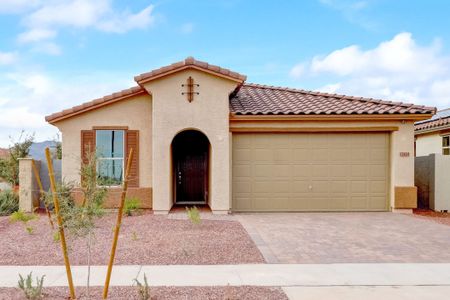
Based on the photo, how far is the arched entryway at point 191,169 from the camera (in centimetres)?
1692

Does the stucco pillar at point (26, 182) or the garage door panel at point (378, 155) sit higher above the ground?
the garage door panel at point (378, 155)

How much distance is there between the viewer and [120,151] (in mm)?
14398

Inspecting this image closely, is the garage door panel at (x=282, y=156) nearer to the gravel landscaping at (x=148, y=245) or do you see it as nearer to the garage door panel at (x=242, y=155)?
the garage door panel at (x=242, y=155)

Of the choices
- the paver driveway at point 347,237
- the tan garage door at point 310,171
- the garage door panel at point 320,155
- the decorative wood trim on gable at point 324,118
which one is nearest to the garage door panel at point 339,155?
the tan garage door at point 310,171

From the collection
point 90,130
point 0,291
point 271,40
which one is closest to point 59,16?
point 90,130

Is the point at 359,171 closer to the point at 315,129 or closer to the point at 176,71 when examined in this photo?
the point at 315,129

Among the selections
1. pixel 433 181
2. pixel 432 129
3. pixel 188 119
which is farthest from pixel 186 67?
pixel 432 129

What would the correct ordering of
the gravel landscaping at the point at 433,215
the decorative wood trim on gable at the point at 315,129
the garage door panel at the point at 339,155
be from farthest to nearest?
the garage door panel at the point at 339,155, the decorative wood trim on gable at the point at 315,129, the gravel landscaping at the point at 433,215

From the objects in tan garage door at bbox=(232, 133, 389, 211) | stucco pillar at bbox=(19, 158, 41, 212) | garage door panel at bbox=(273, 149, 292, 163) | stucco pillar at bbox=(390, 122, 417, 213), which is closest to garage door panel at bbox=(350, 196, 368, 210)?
tan garage door at bbox=(232, 133, 389, 211)

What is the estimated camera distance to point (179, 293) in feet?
20.1

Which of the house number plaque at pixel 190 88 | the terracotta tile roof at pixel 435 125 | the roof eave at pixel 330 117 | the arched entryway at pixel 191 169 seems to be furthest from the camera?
the terracotta tile roof at pixel 435 125

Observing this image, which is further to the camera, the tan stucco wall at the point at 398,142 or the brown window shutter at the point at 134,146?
the brown window shutter at the point at 134,146

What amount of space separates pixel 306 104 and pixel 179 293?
1060 centimetres

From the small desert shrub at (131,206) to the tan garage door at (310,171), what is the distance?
3.17 meters
